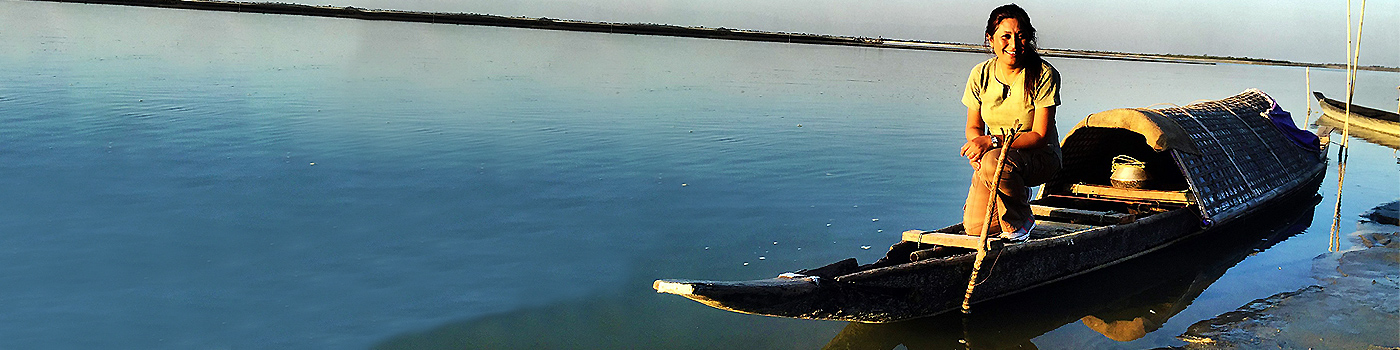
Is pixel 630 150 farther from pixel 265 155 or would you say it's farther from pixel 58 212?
pixel 58 212

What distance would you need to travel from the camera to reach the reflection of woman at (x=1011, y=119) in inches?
185

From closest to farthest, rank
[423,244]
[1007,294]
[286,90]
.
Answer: [1007,294] → [423,244] → [286,90]

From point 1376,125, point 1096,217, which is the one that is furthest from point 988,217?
point 1376,125

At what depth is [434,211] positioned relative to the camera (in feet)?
23.2

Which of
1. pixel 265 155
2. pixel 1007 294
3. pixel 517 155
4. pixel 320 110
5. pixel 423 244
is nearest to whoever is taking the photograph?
pixel 1007 294

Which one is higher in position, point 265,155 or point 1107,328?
point 265,155

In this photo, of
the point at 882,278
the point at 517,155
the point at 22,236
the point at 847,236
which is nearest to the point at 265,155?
the point at 517,155

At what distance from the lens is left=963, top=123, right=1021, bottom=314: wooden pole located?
4668 mm

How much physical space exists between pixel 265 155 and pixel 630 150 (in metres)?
3.79

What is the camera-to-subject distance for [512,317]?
16.6 ft

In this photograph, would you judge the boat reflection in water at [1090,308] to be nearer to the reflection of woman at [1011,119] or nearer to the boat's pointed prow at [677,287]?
the reflection of woman at [1011,119]

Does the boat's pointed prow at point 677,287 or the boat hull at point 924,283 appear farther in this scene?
the boat hull at point 924,283

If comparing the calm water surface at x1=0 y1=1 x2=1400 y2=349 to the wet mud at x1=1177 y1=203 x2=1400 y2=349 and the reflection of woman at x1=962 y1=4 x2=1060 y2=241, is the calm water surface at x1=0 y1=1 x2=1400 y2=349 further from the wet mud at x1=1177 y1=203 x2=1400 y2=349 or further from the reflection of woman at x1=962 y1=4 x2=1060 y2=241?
the reflection of woman at x1=962 y1=4 x2=1060 y2=241

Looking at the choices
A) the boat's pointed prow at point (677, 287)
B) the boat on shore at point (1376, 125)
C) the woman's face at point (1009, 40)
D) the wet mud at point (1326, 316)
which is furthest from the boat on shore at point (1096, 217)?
the boat on shore at point (1376, 125)
